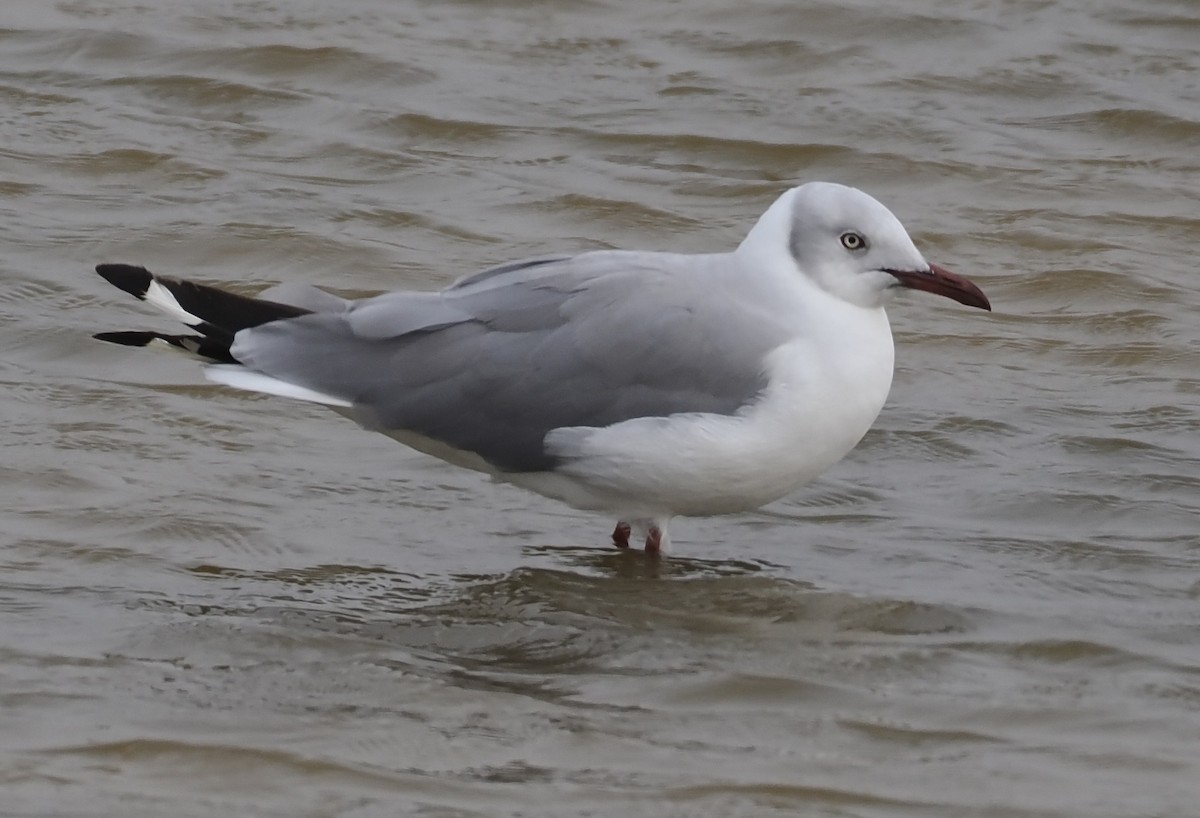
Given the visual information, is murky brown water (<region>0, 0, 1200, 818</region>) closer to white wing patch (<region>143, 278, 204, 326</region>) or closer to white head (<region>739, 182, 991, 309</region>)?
white wing patch (<region>143, 278, 204, 326</region>)

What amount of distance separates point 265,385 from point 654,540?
110cm

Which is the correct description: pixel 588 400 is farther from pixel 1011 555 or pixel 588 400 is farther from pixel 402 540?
pixel 1011 555

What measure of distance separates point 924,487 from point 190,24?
19.0 ft

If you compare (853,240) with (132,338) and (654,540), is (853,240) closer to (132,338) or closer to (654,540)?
(654,540)

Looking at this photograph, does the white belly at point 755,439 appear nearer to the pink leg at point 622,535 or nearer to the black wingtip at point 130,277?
the pink leg at point 622,535

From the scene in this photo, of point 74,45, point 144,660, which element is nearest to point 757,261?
point 144,660

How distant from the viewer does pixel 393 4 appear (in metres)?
11.1

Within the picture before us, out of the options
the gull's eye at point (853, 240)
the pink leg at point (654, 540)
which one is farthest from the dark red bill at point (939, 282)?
the pink leg at point (654, 540)

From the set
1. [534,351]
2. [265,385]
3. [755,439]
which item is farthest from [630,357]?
[265,385]

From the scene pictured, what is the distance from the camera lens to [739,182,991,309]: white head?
17.6 ft

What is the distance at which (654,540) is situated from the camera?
5629 millimetres

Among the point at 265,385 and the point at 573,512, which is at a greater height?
the point at 265,385

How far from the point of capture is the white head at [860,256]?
5379 millimetres

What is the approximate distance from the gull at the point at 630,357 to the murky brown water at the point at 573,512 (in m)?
0.34
